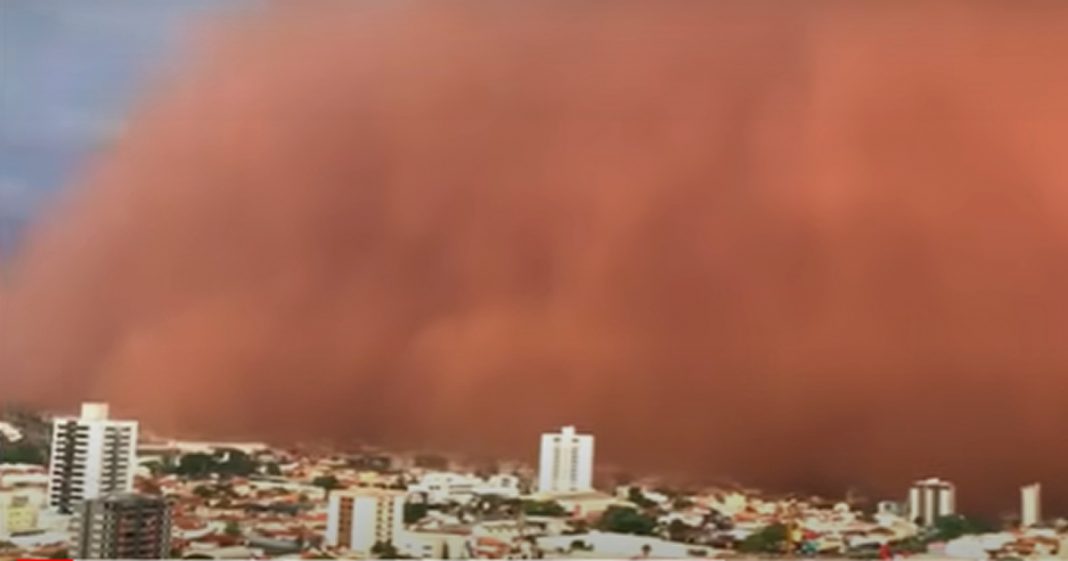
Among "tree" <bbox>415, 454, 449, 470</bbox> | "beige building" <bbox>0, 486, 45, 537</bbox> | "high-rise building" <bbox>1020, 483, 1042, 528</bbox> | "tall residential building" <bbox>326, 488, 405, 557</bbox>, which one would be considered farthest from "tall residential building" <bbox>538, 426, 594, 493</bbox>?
"beige building" <bbox>0, 486, 45, 537</bbox>

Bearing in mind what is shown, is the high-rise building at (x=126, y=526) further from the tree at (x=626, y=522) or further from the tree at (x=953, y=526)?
the tree at (x=953, y=526)

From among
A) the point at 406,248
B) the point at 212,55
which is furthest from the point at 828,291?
the point at 212,55

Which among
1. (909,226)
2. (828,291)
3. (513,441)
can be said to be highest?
(909,226)

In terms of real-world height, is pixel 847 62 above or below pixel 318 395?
above

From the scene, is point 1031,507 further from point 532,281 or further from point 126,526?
point 126,526

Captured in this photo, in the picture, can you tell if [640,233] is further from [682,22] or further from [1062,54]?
[1062,54]

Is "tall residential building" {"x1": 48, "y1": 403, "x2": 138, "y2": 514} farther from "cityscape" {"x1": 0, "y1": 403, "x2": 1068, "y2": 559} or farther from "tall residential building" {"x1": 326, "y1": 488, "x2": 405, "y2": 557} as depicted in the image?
"tall residential building" {"x1": 326, "y1": 488, "x2": 405, "y2": 557}
